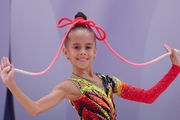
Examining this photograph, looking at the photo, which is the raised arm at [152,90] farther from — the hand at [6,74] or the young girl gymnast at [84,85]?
the hand at [6,74]

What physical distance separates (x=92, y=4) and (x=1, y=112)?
68cm

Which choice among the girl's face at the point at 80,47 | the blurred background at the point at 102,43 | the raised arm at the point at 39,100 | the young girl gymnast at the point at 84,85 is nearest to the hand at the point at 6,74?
the raised arm at the point at 39,100

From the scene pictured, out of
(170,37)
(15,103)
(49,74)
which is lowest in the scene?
(15,103)

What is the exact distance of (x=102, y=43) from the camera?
1.52m

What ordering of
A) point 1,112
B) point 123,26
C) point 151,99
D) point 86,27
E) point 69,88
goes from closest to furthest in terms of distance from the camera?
point 69,88 < point 86,27 < point 151,99 < point 1,112 < point 123,26

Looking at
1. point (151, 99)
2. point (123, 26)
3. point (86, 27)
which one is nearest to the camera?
point (86, 27)

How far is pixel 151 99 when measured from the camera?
46.3 inches

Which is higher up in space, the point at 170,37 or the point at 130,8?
the point at 130,8

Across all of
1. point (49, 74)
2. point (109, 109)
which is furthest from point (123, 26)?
point (109, 109)

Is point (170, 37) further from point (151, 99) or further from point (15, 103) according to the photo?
point (15, 103)

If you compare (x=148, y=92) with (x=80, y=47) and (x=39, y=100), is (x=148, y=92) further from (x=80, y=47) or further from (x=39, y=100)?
→ (x=39, y=100)

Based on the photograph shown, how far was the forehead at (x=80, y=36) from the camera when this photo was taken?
1.03 m

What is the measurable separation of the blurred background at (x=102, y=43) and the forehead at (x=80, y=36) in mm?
429

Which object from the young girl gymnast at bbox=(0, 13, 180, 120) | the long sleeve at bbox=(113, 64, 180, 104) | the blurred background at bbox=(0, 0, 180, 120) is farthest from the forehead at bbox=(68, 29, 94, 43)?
the blurred background at bbox=(0, 0, 180, 120)
